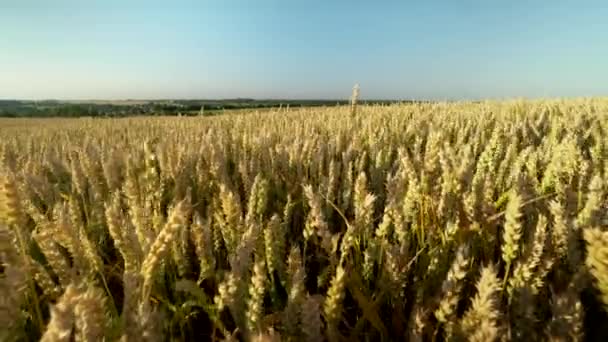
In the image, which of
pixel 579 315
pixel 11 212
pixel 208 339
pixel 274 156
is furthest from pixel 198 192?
pixel 579 315

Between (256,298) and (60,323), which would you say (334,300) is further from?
(60,323)

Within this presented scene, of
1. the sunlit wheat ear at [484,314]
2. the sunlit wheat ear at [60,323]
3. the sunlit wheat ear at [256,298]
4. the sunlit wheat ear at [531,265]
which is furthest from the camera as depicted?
the sunlit wheat ear at [531,265]

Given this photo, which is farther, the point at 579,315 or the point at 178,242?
the point at 178,242

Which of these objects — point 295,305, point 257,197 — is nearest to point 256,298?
point 295,305

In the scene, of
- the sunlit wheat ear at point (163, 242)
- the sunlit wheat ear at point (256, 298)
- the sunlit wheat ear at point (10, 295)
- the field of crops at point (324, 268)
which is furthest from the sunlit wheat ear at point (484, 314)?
the sunlit wheat ear at point (10, 295)

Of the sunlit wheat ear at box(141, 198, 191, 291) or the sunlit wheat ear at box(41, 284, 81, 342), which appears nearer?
the sunlit wheat ear at box(41, 284, 81, 342)

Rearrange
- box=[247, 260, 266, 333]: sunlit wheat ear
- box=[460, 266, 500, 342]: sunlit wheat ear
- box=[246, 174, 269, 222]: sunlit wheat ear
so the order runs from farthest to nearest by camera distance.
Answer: box=[246, 174, 269, 222]: sunlit wheat ear, box=[247, 260, 266, 333]: sunlit wheat ear, box=[460, 266, 500, 342]: sunlit wheat ear

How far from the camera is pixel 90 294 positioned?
1.34 ft

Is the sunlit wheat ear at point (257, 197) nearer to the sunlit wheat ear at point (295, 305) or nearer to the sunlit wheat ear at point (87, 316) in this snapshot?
the sunlit wheat ear at point (295, 305)

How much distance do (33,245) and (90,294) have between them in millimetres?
882

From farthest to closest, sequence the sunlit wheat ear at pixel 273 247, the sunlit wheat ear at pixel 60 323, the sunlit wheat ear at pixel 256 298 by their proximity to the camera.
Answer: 1. the sunlit wheat ear at pixel 273 247
2. the sunlit wheat ear at pixel 256 298
3. the sunlit wheat ear at pixel 60 323

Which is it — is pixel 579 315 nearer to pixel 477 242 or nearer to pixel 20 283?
pixel 477 242

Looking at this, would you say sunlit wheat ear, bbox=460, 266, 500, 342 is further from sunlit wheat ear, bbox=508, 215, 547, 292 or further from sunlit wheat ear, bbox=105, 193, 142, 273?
sunlit wheat ear, bbox=105, 193, 142, 273

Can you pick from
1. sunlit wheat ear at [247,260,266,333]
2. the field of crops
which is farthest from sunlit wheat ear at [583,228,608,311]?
sunlit wheat ear at [247,260,266,333]
